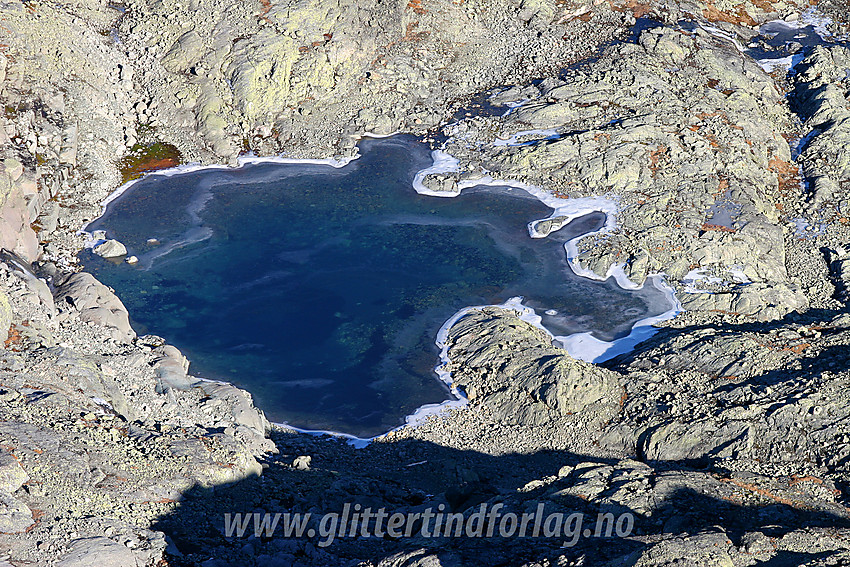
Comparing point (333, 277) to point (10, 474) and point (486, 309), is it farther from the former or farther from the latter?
point (10, 474)

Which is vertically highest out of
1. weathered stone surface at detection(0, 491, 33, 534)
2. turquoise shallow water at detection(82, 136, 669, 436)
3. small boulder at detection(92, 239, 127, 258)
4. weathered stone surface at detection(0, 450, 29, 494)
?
weathered stone surface at detection(0, 450, 29, 494)

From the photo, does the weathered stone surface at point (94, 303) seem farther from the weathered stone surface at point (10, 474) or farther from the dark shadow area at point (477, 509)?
the weathered stone surface at point (10, 474)

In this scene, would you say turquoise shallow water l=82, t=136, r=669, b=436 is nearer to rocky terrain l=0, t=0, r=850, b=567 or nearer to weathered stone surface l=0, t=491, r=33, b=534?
rocky terrain l=0, t=0, r=850, b=567

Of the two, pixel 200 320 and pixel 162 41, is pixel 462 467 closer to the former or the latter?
pixel 200 320

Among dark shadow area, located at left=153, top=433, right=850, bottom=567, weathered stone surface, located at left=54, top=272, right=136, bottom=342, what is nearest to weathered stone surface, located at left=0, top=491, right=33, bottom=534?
dark shadow area, located at left=153, top=433, right=850, bottom=567

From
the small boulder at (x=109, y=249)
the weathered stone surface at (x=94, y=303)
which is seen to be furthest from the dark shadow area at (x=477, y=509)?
the small boulder at (x=109, y=249)
